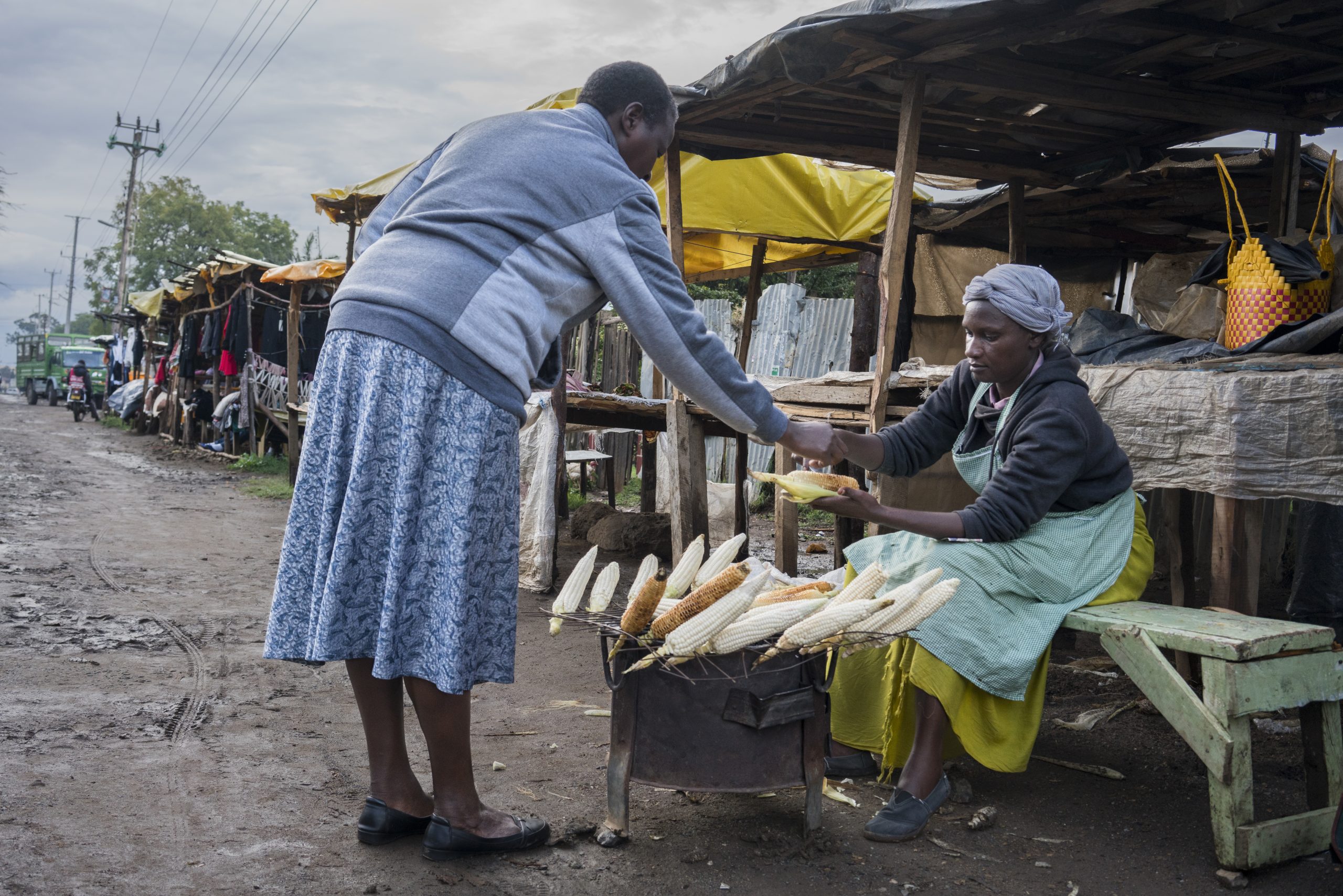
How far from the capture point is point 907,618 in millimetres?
2633

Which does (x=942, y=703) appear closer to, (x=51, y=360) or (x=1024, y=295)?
(x=1024, y=295)

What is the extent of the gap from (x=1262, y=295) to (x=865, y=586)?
227 cm

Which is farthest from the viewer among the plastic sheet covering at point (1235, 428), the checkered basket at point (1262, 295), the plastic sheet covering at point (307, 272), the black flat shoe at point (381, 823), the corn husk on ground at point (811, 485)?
the plastic sheet covering at point (307, 272)

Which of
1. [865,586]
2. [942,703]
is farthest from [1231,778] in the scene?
[865,586]

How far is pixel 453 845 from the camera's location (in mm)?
2525

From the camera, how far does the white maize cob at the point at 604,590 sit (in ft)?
8.92

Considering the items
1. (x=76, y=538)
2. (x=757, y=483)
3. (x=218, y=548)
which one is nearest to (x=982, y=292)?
(x=218, y=548)

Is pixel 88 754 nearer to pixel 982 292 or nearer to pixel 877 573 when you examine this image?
pixel 877 573

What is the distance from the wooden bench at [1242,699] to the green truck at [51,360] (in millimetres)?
38581

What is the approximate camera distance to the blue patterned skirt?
2.37 meters

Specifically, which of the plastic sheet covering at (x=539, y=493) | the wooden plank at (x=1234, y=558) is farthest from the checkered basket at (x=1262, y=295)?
the plastic sheet covering at (x=539, y=493)

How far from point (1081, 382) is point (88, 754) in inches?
135

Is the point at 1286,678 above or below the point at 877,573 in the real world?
below

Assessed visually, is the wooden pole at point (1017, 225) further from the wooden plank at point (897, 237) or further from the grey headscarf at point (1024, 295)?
the grey headscarf at point (1024, 295)
